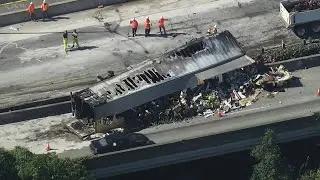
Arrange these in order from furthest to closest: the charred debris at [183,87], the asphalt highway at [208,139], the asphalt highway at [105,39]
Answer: the asphalt highway at [105,39] → the charred debris at [183,87] → the asphalt highway at [208,139]

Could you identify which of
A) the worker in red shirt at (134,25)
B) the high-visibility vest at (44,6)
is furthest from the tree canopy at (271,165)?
the high-visibility vest at (44,6)

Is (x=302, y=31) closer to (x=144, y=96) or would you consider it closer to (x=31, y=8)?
(x=144, y=96)

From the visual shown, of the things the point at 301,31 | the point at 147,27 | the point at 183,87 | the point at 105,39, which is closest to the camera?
the point at 183,87

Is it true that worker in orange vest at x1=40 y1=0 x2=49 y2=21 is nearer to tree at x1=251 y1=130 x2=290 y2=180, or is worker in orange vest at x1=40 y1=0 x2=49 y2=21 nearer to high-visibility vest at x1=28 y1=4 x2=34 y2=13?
high-visibility vest at x1=28 y1=4 x2=34 y2=13

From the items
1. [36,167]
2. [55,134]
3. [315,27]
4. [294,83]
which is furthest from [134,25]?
[36,167]

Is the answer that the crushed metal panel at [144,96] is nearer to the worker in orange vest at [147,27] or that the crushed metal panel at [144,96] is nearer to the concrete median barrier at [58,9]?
the worker in orange vest at [147,27]
